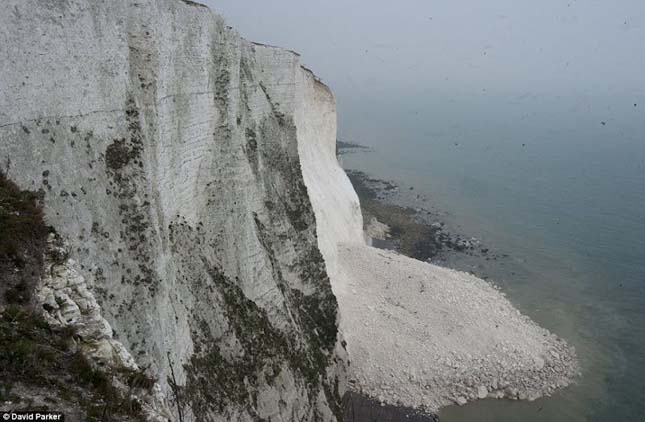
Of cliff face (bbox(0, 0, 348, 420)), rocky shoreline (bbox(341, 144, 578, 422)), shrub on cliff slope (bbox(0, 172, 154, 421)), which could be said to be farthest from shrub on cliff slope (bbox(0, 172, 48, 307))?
rocky shoreline (bbox(341, 144, 578, 422))

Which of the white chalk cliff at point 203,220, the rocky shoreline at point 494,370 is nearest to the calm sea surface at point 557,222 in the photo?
the rocky shoreline at point 494,370

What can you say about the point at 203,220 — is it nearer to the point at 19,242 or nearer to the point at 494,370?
the point at 19,242

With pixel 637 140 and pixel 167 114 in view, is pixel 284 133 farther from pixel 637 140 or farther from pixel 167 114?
pixel 637 140

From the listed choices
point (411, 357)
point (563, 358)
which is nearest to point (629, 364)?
point (563, 358)

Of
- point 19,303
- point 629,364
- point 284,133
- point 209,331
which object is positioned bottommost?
point 629,364

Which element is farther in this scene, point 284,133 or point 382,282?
point 382,282

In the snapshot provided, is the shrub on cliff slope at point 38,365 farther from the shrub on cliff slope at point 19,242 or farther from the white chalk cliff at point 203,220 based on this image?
the white chalk cliff at point 203,220

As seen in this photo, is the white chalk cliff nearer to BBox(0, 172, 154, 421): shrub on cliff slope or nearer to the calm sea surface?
BBox(0, 172, 154, 421): shrub on cliff slope
